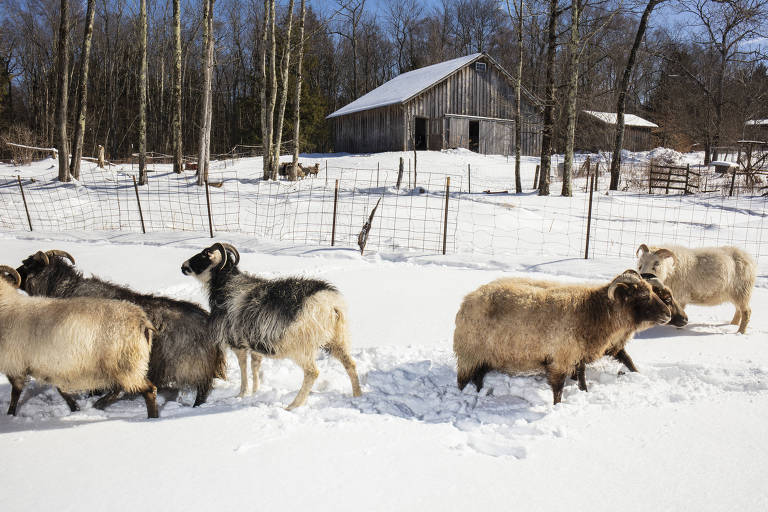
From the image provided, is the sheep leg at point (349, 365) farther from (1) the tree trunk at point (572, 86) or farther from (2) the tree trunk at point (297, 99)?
(2) the tree trunk at point (297, 99)

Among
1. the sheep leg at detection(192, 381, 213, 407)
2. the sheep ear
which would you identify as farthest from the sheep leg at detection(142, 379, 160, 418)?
the sheep ear

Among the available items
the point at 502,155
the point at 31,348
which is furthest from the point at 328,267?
the point at 502,155

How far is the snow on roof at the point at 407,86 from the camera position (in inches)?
1208

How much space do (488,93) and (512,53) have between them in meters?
21.5

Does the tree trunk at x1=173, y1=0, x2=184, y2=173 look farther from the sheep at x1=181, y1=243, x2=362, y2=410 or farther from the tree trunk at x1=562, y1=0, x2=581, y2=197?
the sheep at x1=181, y1=243, x2=362, y2=410

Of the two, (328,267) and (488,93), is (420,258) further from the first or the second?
(488,93)

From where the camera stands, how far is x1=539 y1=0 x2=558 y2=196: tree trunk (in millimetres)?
17750

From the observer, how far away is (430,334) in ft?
19.3

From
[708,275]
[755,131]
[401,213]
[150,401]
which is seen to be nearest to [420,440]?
[150,401]

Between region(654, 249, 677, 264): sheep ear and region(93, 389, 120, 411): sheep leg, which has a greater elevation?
region(654, 249, 677, 264): sheep ear

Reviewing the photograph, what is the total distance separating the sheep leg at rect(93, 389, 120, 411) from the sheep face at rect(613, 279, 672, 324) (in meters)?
4.48

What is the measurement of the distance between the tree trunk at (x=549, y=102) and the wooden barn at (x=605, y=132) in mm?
16003

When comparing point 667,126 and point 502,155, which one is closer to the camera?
point 502,155

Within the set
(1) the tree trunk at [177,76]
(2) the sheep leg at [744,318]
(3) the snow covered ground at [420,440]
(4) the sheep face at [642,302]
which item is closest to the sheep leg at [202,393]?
(3) the snow covered ground at [420,440]
